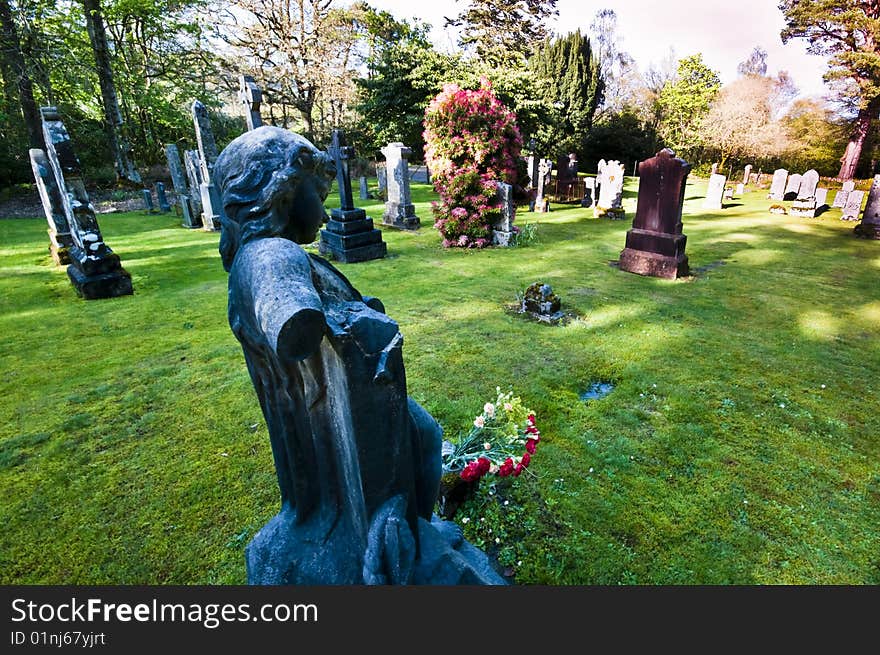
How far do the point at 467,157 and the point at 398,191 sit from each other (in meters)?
3.01

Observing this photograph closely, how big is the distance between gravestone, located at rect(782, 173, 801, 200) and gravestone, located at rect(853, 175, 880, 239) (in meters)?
6.05

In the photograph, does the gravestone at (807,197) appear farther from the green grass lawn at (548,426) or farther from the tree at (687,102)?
the tree at (687,102)

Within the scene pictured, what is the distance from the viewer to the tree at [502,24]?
25562 mm

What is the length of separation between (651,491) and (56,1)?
91.4ft

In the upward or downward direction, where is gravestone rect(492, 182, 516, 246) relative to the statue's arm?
downward

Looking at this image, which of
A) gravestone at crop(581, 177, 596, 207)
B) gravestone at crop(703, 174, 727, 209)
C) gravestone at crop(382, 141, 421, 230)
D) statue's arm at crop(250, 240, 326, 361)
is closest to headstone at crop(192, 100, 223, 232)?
gravestone at crop(382, 141, 421, 230)

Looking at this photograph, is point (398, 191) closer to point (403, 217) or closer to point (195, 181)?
point (403, 217)

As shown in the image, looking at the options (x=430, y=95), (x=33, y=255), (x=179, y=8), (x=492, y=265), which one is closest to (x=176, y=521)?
(x=492, y=265)

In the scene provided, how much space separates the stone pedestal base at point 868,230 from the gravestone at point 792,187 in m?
6.43

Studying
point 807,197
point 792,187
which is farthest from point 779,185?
point 807,197

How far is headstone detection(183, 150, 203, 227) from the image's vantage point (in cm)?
1316

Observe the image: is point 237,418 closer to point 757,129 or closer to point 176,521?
point 176,521

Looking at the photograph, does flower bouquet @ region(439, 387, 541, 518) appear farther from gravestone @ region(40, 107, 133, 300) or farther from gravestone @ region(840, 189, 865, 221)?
gravestone @ region(840, 189, 865, 221)

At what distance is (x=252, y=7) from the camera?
72.0 feet
